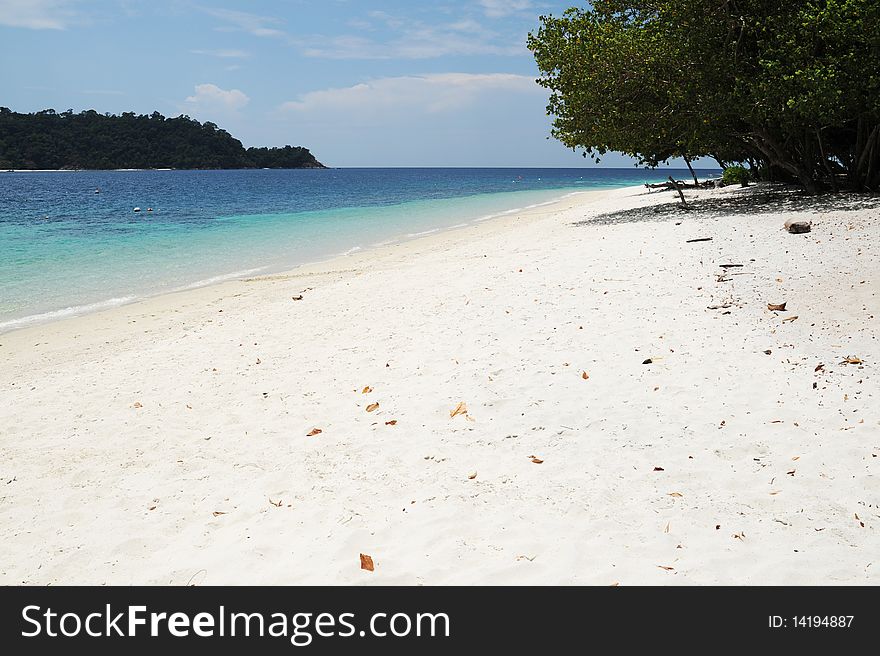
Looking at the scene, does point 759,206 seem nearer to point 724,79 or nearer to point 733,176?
point 724,79

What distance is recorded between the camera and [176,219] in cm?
3656

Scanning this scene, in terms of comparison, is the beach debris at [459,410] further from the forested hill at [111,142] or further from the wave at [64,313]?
the forested hill at [111,142]

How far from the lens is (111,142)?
151m

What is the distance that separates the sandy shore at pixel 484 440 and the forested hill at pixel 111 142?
525 feet

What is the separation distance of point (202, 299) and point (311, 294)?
3331 millimetres

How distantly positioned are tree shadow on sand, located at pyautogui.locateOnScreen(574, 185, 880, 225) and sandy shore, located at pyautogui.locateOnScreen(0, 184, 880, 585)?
6.53 meters

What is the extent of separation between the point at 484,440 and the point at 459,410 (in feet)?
1.91

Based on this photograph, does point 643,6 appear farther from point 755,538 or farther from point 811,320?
point 755,538

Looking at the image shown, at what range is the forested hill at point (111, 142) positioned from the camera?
138750 millimetres

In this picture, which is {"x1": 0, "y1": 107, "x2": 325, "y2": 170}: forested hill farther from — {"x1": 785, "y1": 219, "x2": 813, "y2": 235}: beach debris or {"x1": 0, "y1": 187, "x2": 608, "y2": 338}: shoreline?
{"x1": 785, "y1": 219, "x2": 813, "y2": 235}: beach debris

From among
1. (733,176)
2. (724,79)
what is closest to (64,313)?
(724,79)

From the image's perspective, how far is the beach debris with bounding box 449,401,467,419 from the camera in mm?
5559

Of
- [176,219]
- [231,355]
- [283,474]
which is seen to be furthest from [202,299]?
[176,219]

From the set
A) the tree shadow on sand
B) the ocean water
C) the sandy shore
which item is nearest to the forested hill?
the ocean water
